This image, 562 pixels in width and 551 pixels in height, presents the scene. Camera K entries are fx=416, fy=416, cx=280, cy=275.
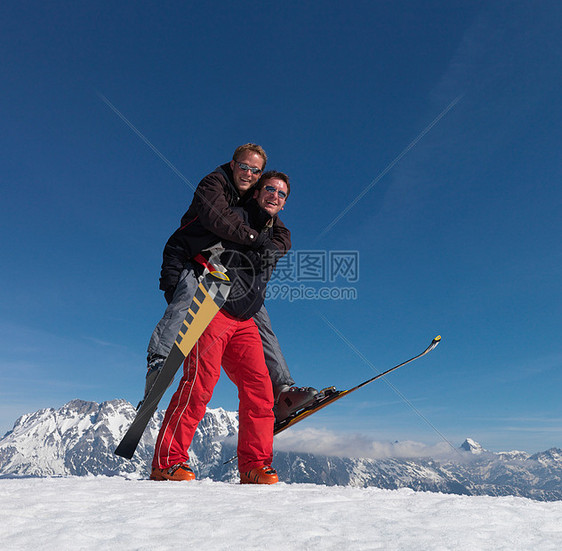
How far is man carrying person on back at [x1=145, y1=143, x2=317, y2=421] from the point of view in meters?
4.41

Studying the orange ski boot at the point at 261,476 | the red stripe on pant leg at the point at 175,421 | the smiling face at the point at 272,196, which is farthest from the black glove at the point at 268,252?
the orange ski boot at the point at 261,476

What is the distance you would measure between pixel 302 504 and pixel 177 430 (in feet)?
7.67

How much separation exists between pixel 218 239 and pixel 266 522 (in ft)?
10.8

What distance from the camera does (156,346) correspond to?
4266mm

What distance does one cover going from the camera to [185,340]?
4.48 metres

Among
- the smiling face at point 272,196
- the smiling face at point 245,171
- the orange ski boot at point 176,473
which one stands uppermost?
the smiling face at point 245,171

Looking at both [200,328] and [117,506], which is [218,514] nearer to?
[117,506]

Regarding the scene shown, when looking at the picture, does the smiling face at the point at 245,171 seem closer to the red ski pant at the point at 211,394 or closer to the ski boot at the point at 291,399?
the red ski pant at the point at 211,394

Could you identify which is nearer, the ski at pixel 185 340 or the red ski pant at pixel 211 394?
the ski at pixel 185 340

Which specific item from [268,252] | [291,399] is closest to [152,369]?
[268,252]

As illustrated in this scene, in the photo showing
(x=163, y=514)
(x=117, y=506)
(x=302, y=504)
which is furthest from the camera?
(x=302, y=504)

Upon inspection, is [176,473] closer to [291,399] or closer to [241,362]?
[241,362]

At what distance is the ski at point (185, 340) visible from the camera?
432 centimetres

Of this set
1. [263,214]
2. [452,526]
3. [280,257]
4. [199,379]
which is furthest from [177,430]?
[452,526]
